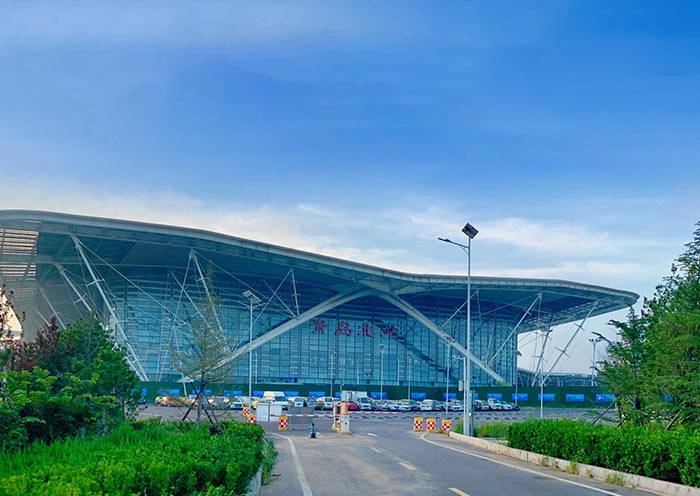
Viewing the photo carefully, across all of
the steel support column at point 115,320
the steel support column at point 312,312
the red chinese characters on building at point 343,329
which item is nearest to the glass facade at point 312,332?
the red chinese characters on building at point 343,329

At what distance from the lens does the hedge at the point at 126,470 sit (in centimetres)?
640

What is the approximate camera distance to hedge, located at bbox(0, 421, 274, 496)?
6398mm

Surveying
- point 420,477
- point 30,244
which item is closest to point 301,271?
point 30,244

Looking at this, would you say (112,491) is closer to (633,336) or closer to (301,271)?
(633,336)

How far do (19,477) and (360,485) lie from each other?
9701 mm

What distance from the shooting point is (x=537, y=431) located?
21.3 metres

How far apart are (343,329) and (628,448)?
83716mm

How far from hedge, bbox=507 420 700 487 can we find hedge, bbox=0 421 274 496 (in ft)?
26.1

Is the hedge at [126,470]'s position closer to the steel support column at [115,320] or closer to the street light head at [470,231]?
the street light head at [470,231]

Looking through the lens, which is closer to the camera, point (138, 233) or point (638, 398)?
point (638, 398)

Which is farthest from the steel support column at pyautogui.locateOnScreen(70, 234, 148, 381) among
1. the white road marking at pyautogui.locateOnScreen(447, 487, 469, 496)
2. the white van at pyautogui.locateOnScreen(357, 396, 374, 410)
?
the white road marking at pyautogui.locateOnScreen(447, 487, 469, 496)

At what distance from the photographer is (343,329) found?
99062 millimetres

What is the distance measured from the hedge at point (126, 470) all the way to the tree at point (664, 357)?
12643mm

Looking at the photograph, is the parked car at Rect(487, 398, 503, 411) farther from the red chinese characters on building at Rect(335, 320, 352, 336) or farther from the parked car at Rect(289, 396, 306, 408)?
the red chinese characters on building at Rect(335, 320, 352, 336)
